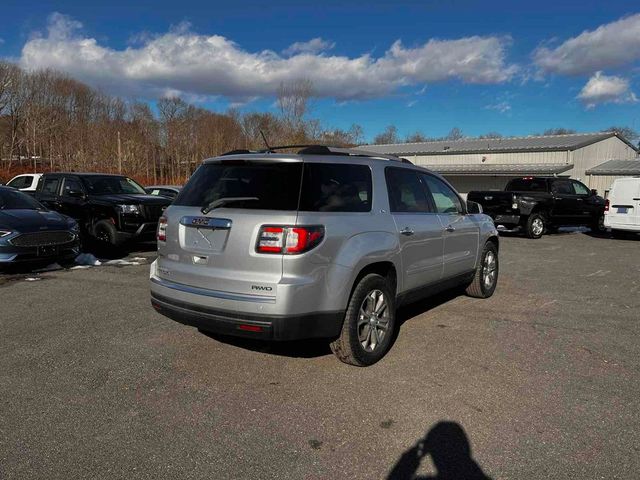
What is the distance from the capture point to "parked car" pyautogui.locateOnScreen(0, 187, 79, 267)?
8.09 m

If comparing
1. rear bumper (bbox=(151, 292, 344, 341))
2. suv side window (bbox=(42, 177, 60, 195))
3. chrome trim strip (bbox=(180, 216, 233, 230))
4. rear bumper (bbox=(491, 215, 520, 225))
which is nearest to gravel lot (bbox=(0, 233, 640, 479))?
rear bumper (bbox=(151, 292, 344, 341))

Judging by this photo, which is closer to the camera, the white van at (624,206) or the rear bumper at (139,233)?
the rear bumper at (139,233)

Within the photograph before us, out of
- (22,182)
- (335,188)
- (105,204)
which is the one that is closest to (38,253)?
(105,204)

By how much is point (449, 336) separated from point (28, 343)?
13.9 feet

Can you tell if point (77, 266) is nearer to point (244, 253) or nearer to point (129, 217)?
point (129, 217)

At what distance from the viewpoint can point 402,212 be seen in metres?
4.93

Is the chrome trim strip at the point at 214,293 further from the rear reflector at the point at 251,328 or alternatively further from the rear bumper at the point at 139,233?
the rear bumper at the point at 139,233

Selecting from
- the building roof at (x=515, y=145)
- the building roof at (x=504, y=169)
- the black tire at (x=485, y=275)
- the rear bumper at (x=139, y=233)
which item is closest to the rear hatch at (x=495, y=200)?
the black tire at (x=485, y=275)

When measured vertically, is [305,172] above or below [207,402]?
above

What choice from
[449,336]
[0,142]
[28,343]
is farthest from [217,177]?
[0,142]

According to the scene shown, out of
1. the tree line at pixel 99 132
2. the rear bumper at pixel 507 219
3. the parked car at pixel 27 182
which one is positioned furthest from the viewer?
the tree line at pixel 99 132

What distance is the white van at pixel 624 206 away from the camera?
1476 cm

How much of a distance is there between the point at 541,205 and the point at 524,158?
19785mm

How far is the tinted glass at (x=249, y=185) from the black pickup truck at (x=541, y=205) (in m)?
11.2
